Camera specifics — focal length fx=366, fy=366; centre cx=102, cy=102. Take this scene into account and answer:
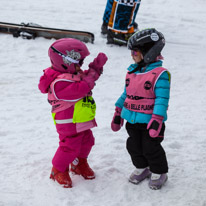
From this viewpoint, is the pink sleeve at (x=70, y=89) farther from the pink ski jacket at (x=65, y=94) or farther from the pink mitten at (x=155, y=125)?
the pink mitten at (x=155, y=125)

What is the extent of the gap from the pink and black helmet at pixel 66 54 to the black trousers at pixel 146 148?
0.79m

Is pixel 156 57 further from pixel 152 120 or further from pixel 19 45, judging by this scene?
pixel 19 45

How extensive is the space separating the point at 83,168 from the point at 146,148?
28.8 inches

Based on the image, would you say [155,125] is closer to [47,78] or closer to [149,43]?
[149,43]

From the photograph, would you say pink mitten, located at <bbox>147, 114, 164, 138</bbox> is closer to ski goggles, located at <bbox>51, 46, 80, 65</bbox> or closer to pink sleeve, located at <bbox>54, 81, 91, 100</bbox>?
pink sleeve, located at <bbox>54, 81, 91, 100</bbox>

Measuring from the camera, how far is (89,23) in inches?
356

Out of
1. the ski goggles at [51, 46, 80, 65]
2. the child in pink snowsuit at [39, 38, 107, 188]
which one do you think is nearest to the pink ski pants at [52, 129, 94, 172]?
the child in pink snowsuit at [39, 38, 107, 188]

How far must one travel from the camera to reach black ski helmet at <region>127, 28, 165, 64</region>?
3.14 metres

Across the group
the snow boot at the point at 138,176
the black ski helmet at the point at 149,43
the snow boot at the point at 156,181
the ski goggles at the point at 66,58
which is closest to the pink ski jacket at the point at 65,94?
the ski goggles at the point at 66,58

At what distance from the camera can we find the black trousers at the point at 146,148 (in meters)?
3.38

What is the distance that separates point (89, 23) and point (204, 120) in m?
4.88

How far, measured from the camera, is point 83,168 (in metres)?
3.73

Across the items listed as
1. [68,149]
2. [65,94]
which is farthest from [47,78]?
[68,149]

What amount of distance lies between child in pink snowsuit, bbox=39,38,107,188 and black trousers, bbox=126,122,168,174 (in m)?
0.40
